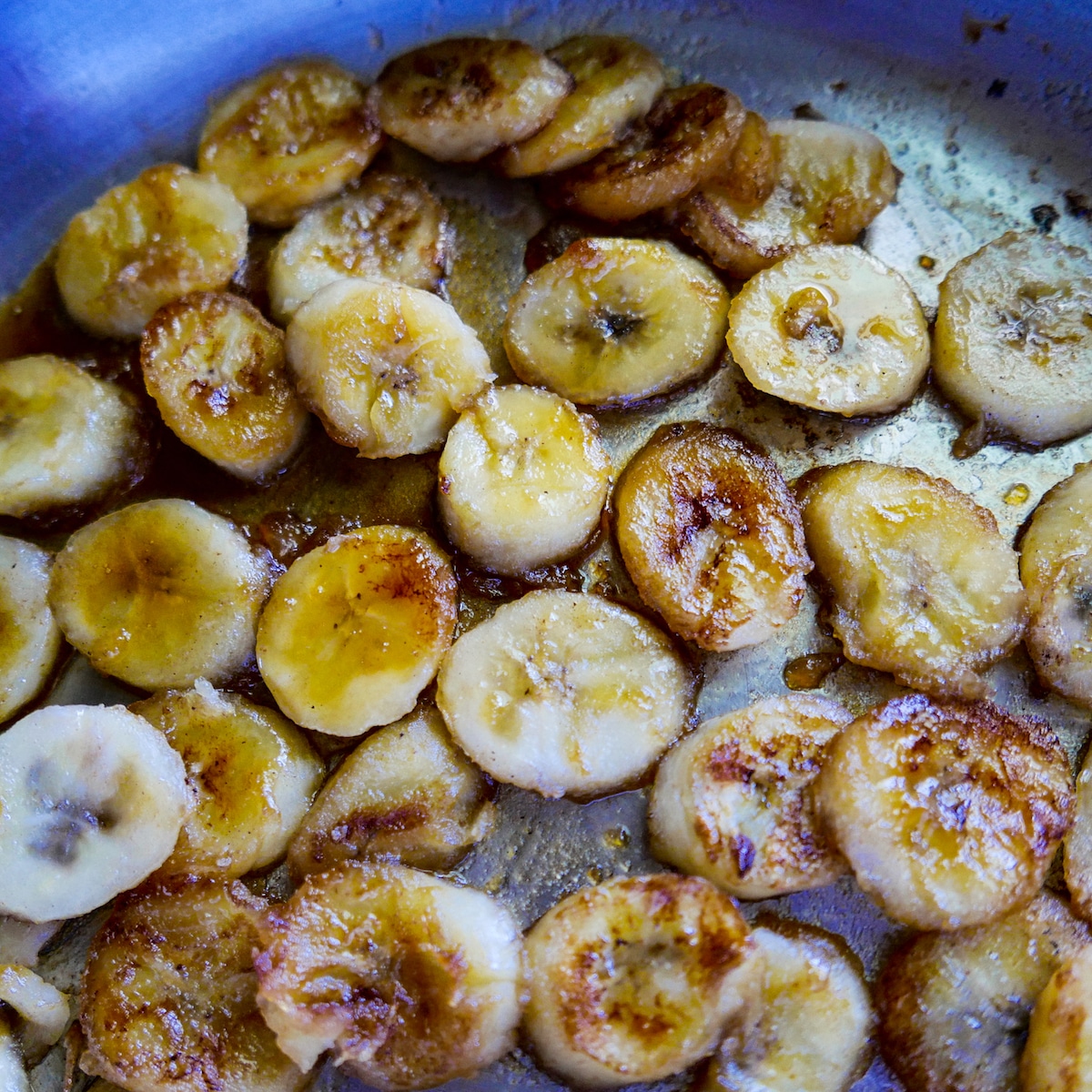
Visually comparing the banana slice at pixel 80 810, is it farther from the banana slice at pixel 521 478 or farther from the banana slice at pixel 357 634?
the banana slice at pixel 521 478

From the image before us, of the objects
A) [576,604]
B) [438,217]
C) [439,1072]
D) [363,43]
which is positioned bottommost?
[439,1072]

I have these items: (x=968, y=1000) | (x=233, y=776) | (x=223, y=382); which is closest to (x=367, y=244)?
(x=223, y=382)

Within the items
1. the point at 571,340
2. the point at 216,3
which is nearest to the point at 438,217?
the point at 571,340

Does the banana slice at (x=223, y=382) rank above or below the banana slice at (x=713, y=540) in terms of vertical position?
above

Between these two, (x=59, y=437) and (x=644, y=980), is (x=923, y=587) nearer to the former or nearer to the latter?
(x=644, y=980)

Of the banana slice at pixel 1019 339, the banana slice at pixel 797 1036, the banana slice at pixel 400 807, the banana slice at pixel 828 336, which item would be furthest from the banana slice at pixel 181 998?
the banana slice at pixel 1019 339

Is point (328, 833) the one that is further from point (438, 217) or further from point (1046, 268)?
point (1046, 268)
